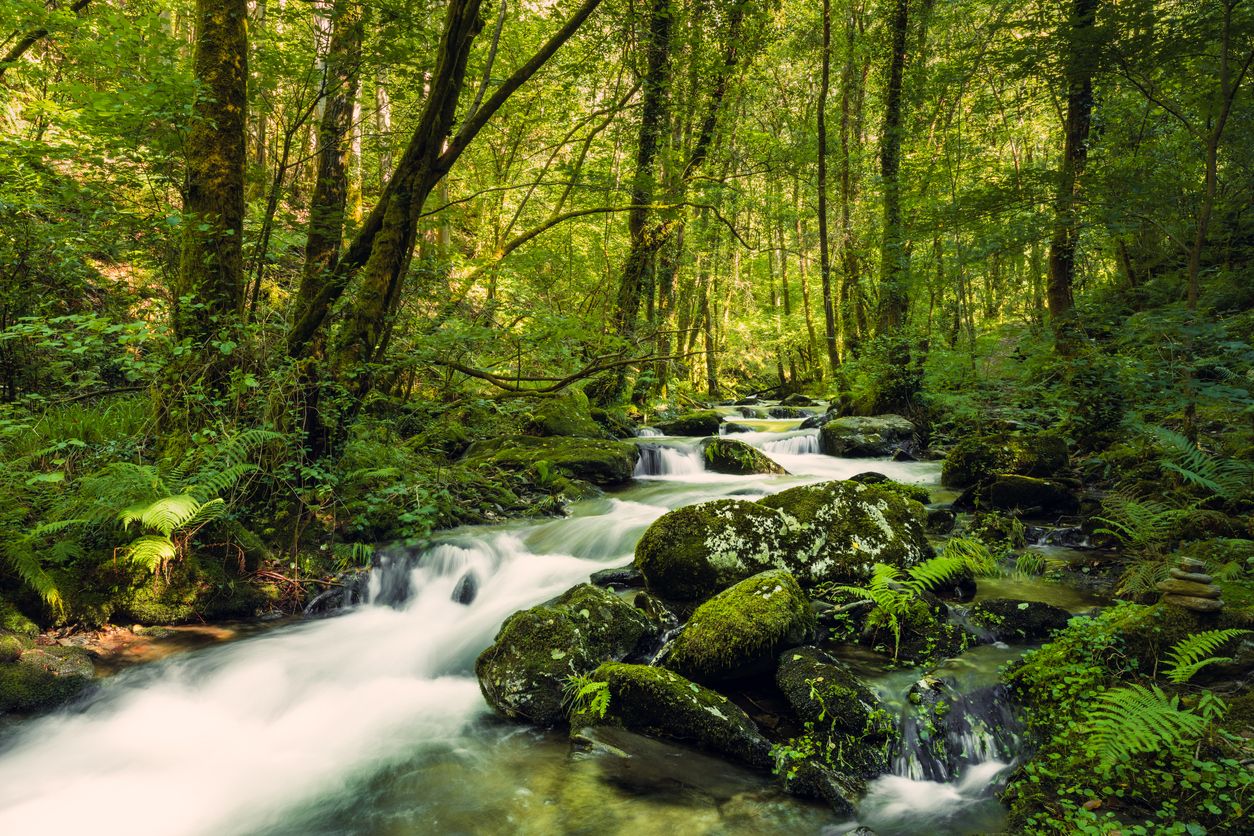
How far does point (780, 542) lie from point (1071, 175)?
6.55 m

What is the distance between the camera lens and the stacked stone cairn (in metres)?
3.47

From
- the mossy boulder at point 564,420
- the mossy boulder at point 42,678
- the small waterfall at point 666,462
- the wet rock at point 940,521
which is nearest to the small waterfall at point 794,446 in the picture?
the small waterfall at point 666,462

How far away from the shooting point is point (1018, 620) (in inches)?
174

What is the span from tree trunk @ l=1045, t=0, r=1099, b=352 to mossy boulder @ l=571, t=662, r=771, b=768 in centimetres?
687

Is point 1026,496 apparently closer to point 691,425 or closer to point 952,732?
point 952,732

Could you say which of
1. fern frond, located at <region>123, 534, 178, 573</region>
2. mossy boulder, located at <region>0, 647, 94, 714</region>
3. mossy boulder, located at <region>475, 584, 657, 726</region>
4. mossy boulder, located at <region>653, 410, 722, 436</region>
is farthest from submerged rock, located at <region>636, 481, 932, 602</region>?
mossy boulder, located at <region>653, 410, 722, 436</region>

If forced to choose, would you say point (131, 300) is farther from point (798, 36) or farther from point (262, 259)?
point (798, 36)

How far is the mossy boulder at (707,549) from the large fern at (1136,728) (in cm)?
270

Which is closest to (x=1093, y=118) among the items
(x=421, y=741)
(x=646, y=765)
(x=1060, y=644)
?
(x=1060, y=644)

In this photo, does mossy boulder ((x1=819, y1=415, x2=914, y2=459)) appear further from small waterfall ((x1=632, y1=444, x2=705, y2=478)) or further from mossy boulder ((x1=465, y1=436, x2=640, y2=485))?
mossy boulder ((x1=465, y1=436, x2=640, y2=485))

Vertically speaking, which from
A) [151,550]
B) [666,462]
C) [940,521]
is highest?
[151,550]

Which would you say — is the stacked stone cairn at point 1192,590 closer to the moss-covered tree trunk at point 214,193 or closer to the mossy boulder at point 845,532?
the mossy boulder at point 845,532

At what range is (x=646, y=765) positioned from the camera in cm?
348

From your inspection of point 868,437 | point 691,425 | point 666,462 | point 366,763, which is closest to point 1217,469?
point 868,437
